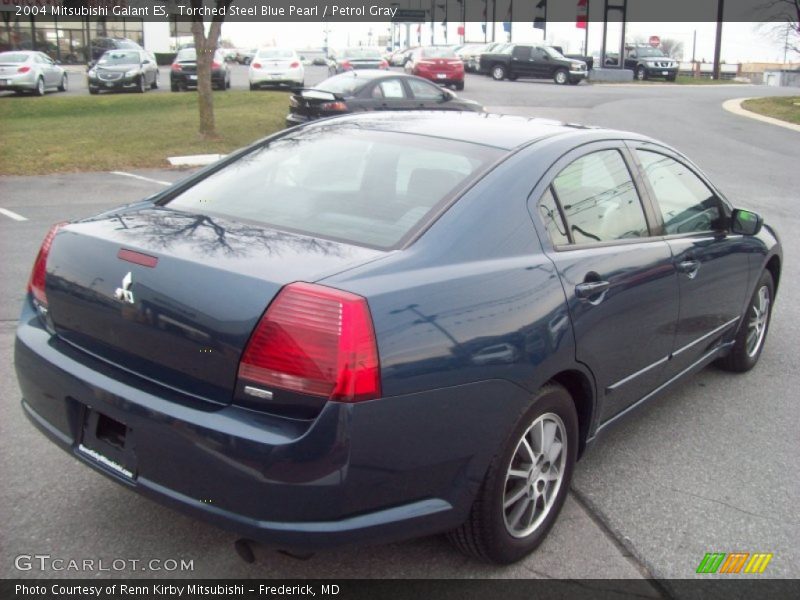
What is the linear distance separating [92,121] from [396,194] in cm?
1859

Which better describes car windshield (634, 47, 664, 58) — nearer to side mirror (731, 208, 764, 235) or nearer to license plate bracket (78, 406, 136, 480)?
side mirror (731, 208, 764, 235)

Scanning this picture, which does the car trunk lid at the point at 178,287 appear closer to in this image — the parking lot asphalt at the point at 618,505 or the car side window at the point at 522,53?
the parking lot asphalt at the point at 618,505

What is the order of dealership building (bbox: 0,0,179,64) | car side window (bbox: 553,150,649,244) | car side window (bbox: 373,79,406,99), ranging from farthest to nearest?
1. dealership building (bbox: 0,0,179,64)
2. car side window (bbox: 373,79,406,99)
3. car side window (bbox: 553,150,649,244)

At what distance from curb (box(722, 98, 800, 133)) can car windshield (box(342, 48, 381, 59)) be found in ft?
42.1

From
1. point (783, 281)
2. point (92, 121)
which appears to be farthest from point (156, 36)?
point (783, 281)

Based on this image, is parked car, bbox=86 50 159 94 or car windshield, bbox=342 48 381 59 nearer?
parked car, bbox=86 50 159 94

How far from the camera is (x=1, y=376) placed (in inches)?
194

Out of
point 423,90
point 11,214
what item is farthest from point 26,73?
point 11,214

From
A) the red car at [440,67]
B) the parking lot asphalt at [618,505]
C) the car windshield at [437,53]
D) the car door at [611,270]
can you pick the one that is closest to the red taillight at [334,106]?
the parking lot asphalt at [618,505]

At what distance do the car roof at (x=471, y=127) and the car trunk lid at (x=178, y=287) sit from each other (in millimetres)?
1011

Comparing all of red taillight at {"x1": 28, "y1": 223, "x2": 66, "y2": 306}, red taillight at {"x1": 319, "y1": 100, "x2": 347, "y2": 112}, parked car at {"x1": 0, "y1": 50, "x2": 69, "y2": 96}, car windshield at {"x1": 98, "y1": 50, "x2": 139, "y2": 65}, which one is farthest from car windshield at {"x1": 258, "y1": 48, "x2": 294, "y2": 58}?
red taillight at {"x1": 28, "y1": 223, "x2": 66, "y2": 306}

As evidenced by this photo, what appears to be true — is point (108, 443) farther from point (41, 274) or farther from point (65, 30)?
point (65, 30)

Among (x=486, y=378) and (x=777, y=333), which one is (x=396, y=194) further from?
(x=777, y=333)

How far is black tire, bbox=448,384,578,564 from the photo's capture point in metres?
3.01
